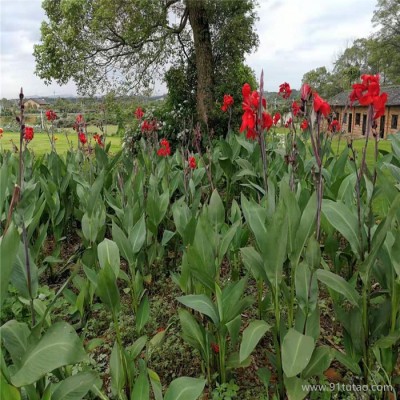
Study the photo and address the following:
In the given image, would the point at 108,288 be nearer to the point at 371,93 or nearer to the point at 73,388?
the point at 73,388

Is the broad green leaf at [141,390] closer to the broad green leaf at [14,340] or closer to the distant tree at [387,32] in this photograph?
the broad green leaf at [14,340]

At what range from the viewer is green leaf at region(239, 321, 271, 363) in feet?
4.25

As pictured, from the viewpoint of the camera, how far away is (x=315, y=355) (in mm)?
1424

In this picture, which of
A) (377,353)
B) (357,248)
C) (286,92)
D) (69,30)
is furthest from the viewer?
(69,30)

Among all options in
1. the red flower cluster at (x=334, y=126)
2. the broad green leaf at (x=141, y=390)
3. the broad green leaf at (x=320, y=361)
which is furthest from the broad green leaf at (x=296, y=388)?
the red flower cluster at (x=334, y=126)

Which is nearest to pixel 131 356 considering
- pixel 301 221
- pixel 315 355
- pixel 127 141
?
pixel 315 355

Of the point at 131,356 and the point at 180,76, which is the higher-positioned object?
the point at 180,76

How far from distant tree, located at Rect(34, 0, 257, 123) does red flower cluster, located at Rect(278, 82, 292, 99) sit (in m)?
4.46

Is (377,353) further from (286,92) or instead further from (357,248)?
(286,92)

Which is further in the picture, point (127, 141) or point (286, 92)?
point (127, 141)

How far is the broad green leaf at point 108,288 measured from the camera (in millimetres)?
1408

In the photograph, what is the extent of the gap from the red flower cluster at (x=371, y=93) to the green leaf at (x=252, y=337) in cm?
88

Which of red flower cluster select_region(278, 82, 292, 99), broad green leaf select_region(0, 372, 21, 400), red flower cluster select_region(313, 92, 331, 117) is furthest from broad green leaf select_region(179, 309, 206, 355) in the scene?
red flower cluster select_region(278, 82, 292, 99)

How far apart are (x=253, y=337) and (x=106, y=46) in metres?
9.33
